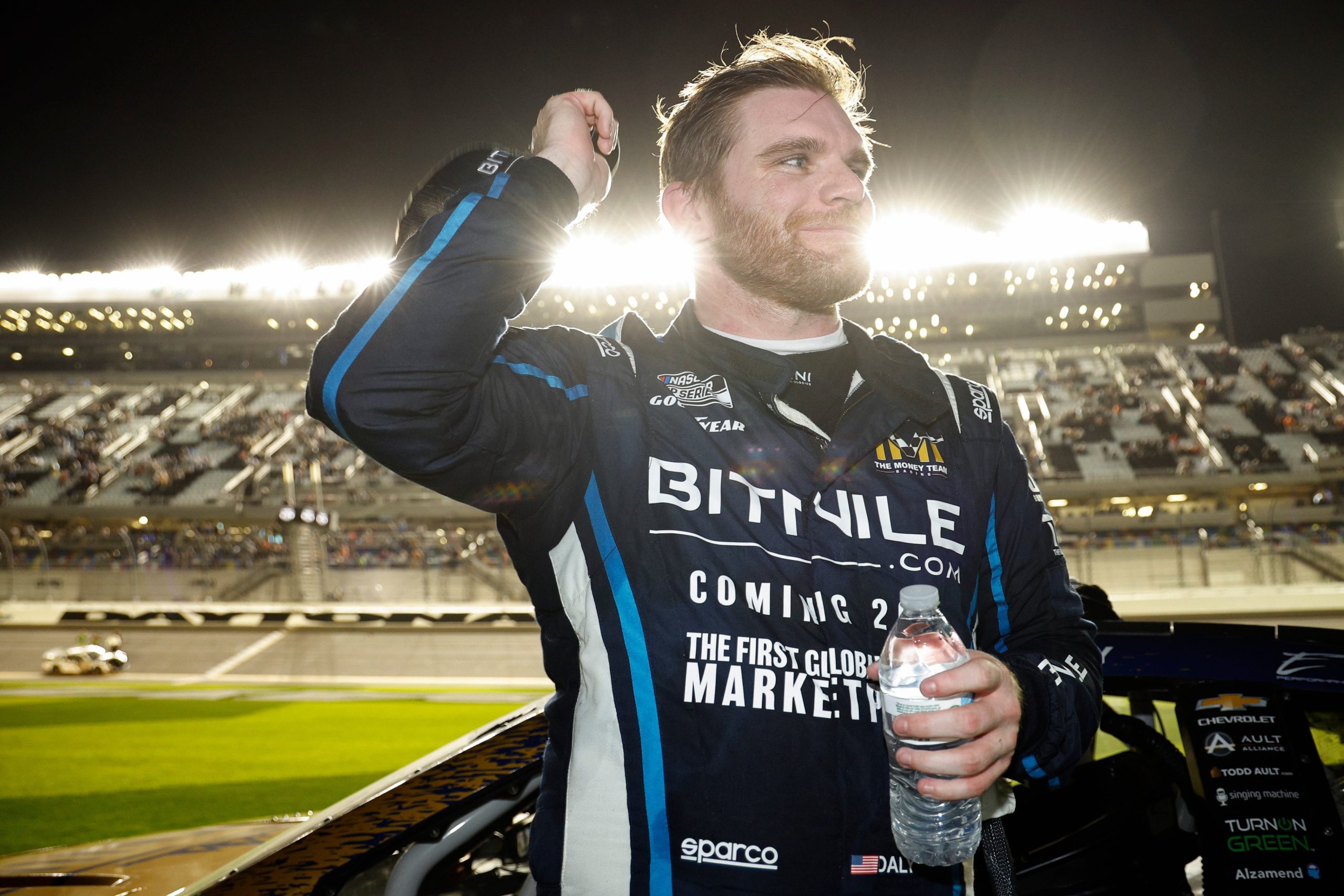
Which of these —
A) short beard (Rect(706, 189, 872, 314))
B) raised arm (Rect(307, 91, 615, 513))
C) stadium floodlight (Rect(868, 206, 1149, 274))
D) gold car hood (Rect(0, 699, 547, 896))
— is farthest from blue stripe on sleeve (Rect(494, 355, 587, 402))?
stadium floodlight (Rect(868, 206, 1149, 274))

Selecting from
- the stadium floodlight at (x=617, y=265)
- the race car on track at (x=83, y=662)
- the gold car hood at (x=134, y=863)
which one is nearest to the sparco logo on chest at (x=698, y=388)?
the gold car hood at (x=134, y=863)

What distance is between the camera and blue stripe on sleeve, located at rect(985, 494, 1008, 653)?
62.2 inches

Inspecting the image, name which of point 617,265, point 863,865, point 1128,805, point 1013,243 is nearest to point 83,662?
point 1128,805

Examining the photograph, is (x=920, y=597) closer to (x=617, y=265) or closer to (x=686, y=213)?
(x=686, y=213)

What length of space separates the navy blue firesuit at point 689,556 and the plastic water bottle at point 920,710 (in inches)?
2.1

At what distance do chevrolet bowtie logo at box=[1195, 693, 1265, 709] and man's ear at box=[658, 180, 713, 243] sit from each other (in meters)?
1.79

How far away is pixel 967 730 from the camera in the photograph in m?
1.15

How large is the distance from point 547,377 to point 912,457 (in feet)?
2.12

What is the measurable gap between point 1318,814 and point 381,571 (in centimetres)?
2250

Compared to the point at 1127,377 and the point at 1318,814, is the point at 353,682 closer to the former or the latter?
the point at 1318,814

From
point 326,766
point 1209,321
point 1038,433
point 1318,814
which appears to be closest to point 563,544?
point 1318,814

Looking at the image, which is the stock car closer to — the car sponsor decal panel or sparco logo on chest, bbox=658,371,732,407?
the car sponsor decal panel

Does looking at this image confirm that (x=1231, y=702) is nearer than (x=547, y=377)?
No

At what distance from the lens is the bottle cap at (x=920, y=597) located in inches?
48.6
